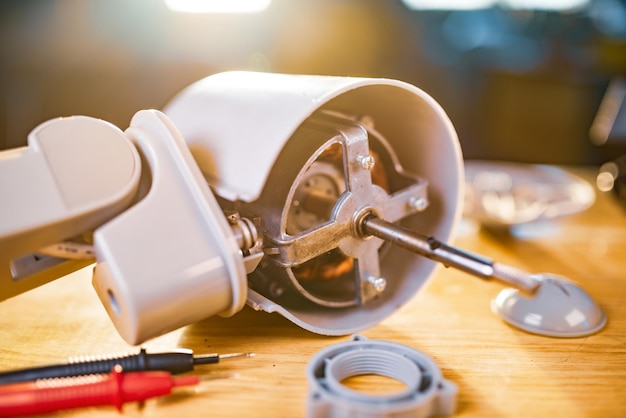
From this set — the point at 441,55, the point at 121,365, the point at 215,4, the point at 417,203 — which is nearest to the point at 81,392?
the point at 121,365

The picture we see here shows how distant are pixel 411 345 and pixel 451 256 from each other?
103 mm

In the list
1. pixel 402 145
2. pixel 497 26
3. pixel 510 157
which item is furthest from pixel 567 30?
pixel 402 145

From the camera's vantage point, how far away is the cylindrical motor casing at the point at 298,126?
1.45ft

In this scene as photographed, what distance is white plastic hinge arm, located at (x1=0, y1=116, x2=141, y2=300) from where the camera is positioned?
1.30 feet

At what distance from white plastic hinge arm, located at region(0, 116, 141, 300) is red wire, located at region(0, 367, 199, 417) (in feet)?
0.29

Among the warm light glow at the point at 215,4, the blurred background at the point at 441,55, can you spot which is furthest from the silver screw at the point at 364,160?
the blurred background at the point at 441,55

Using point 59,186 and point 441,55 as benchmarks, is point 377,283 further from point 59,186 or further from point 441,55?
point 441,55

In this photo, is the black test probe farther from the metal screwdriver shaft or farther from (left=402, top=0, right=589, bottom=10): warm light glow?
(left=402, top=0, right=589, bottom=10): warm light glow

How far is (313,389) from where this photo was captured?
41 cm

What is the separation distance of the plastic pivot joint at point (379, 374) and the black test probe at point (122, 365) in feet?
0.31

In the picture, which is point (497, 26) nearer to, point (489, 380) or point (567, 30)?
point (567, 30)

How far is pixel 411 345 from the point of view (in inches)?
20.6

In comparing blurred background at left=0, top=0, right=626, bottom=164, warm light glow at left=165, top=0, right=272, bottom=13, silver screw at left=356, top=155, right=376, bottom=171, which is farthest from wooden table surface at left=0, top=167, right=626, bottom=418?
blurred background at left=0, top=0, right=626, bottom=164

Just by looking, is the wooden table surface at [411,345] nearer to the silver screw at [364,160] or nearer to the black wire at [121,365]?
the black wire at [121,365]
